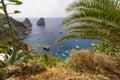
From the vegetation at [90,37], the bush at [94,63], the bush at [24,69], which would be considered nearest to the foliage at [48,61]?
the vegetation at [90,37]

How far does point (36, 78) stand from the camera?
6.27 metres

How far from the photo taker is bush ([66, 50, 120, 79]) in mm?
7520

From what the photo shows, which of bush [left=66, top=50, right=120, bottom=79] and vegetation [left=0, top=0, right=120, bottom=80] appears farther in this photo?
bush [left=66, top=50, right=120, bottom=79]

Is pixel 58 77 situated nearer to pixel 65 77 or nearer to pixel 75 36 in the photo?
pixel 65 77

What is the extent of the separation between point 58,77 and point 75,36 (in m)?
3.00

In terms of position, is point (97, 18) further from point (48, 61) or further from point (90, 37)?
point (48, 61)

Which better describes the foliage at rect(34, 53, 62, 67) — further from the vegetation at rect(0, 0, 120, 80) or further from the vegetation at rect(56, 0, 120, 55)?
the vegetation at rect(56, 0, 120, 55)

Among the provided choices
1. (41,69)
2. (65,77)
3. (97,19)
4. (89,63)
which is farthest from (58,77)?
(97,19)

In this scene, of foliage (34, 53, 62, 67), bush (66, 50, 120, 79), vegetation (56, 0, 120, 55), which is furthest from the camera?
foliage (34, 53, 62, 67)

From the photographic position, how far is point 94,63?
776 centimetres

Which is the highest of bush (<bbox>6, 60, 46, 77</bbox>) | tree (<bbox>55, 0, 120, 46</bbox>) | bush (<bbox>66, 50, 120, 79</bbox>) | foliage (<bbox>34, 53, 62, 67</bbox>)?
tree (<bbox>55, 0, 120, 46</bbox>)

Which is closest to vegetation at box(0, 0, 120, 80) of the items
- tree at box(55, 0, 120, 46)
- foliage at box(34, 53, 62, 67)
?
tree at box(55, 0, 120, 46)

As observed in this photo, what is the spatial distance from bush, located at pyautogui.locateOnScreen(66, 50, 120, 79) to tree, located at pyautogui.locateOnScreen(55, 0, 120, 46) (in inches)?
33.0

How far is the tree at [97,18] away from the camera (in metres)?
7.96
